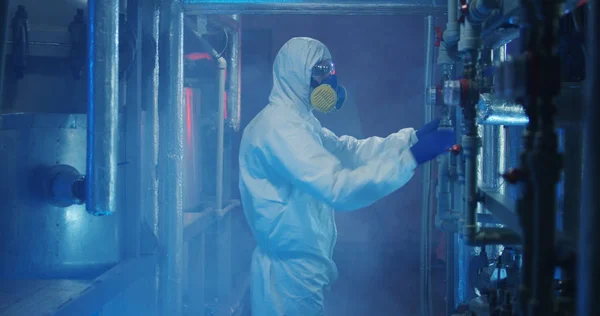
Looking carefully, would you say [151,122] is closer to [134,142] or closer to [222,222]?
[134,142]

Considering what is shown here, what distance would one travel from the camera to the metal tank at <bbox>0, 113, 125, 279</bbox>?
5.57 ft

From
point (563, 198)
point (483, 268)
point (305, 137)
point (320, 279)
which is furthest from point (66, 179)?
point (563, 198)

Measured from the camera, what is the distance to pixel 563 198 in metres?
1.01

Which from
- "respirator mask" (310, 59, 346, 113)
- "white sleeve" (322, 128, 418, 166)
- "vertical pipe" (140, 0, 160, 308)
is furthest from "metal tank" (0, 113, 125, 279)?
"white sleeve" (322, 128, 418, 166)

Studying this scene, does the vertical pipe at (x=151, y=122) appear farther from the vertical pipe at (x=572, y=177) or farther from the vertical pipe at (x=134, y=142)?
the vertical pipe at (x=572, y=177)

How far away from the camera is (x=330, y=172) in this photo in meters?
2.00

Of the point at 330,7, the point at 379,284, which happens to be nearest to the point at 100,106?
the point at 330,7

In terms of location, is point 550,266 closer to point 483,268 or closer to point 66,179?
point 483,268

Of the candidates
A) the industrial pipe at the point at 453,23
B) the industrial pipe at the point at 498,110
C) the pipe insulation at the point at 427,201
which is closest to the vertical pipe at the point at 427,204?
the pipe insulation at the point at 427,201

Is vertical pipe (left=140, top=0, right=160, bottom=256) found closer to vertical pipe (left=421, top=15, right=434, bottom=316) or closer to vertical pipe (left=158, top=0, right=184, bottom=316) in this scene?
vertical pipe (left=158, top=0, right=184, bottom=316)

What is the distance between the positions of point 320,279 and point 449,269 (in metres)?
0.51

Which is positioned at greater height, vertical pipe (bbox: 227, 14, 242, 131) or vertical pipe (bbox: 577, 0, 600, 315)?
vertical pipe (bbox: 227, 14, 242, 131)

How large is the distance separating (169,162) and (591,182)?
1867 millimetres

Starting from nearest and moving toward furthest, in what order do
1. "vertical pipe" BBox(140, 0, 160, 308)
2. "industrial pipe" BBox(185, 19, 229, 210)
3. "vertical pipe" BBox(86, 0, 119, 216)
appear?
"vertical pipe" BBox(86, 0, 119, 216), "vertical pipe" BBox(140, 0, 160, 308), "industrial pipe" BBox(185, 19, 229, 210)
